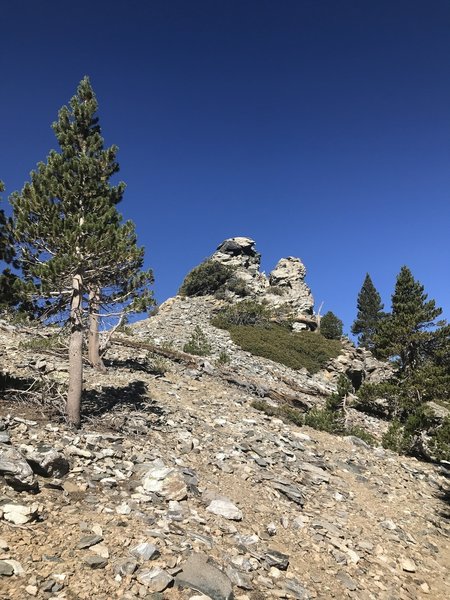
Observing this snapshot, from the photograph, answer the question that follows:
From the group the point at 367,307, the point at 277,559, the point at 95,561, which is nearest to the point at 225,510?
the point at 277,559

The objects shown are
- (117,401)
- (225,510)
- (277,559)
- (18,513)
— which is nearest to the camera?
(18,513)

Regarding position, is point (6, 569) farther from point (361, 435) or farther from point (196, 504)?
point (361, 435)

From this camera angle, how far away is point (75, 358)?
1184 cm

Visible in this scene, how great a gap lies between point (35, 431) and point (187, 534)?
496cm

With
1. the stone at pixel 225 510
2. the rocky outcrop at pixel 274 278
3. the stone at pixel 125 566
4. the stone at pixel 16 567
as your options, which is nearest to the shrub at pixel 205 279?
the rocky outcrop at pixel 274 278

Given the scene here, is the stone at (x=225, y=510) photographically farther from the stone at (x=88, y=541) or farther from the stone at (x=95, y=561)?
the stone at (x=95, y=561)

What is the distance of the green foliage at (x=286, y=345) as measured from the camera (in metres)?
36.8

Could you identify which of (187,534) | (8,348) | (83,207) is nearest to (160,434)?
(187,534)

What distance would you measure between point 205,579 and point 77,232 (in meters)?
9.15

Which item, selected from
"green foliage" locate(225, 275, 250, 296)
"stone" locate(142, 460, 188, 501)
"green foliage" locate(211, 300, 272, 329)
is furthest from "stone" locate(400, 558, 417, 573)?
"green foliage" locate(225, 275, 250, 296)

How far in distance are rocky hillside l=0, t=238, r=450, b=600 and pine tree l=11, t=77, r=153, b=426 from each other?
2625 mm

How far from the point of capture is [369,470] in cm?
1491

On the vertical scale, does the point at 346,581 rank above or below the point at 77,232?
below

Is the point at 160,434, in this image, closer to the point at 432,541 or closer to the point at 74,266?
the point at 74,266
